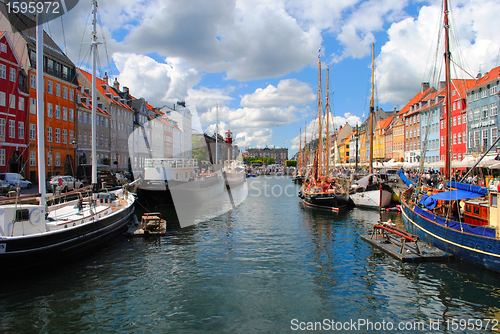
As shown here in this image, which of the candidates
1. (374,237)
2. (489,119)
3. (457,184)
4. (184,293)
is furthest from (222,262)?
(489,119)

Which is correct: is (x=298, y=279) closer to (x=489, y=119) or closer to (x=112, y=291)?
(x=112, y=291)

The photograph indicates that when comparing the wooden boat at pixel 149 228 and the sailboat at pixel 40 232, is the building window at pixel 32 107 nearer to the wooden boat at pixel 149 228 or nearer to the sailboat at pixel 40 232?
the sailboat at pixel 40 232

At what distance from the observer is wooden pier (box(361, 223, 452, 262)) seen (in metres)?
16.1

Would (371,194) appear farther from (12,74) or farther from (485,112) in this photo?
(12,74)

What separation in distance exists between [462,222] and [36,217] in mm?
20210

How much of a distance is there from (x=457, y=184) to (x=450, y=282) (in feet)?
25.9

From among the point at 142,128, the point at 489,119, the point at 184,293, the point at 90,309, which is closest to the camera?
the point at 90,309

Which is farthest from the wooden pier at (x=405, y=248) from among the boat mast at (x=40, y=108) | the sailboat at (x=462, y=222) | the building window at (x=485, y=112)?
the building window at (x=485, y=112)

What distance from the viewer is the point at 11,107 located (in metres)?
36.4

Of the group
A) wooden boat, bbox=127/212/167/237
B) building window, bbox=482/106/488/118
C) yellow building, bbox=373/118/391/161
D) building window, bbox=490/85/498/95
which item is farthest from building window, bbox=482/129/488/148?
wooden boat, bbox=127/212/167/237

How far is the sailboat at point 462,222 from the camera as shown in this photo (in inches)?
562

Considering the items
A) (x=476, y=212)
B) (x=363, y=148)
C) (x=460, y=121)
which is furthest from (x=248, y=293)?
(x=363, y=148)

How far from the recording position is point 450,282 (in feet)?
44.8

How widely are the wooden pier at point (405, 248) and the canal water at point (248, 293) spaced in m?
0.50
